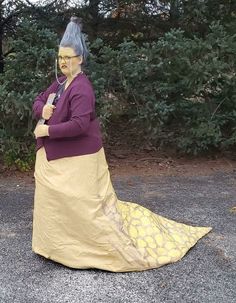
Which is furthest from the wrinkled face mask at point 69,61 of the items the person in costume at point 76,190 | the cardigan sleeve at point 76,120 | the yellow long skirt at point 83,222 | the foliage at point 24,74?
the foliage at point 24,74

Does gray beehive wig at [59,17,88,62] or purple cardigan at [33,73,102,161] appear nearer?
purple cardigan at [33,73,102,161]

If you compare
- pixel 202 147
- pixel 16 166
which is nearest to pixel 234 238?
pixel 202 147

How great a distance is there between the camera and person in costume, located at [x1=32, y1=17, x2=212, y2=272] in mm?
3479

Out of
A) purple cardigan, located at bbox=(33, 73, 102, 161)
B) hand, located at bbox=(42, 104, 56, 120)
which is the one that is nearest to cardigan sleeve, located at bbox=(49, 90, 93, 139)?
purple cardigan, located at bbox=(33, 73, 102, 161)

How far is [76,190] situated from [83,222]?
0.23 meters

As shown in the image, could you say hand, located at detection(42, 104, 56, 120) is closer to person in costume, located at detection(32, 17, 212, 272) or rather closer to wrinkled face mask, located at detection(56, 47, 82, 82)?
person in costume, located at detection(32, 17, 212, 272)

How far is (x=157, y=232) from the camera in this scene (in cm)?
384

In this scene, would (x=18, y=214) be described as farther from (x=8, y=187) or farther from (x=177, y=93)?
(x=177, y=93)

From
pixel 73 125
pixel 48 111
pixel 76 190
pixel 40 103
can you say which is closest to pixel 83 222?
pixel 76 190

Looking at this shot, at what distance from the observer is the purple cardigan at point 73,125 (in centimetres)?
338

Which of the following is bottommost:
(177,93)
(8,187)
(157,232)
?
(8,187)

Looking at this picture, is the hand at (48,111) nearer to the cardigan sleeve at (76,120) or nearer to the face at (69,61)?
the cardigan sleeve at (76,120)

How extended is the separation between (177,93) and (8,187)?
98.1 inches

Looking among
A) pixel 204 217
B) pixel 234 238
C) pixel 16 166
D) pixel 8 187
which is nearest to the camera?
pixel 234 238
